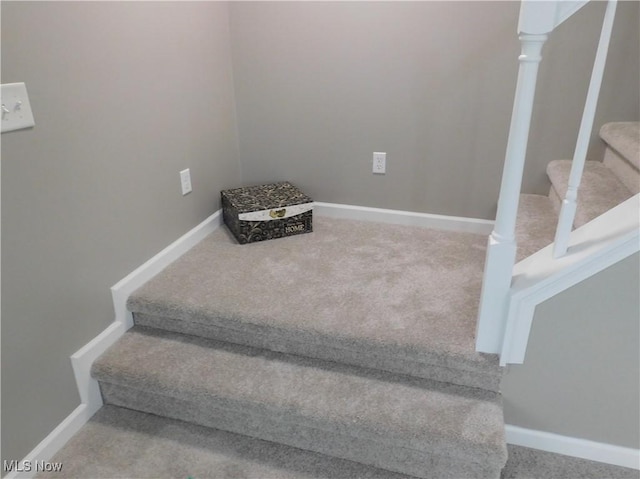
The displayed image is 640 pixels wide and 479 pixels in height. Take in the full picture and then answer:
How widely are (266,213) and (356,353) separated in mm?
899

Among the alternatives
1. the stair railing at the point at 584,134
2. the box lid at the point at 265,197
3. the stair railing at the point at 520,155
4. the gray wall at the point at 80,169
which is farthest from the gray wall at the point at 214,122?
the stair railing at the point at 584,134

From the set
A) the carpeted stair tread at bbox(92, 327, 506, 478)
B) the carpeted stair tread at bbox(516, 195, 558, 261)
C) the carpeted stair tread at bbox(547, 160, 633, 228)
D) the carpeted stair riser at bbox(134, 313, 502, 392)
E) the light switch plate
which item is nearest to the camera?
the light switch plate

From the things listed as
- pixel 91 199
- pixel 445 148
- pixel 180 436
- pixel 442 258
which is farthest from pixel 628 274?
pixel 91 199

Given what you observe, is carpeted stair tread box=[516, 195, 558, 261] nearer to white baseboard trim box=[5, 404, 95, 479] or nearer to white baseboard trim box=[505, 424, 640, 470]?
white baseboard trim box=[505, 424, 640, 470]

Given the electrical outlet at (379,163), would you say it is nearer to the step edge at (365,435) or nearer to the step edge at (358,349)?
the step edge at (358,349)

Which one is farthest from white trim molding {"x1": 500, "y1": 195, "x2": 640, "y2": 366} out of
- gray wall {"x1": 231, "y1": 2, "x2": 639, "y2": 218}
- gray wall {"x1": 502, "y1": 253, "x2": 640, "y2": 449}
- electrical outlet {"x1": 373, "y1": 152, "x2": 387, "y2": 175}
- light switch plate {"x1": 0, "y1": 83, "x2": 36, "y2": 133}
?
light switch plate {"x1": 0, "y1": 83, "x2": 36, "y2": 133}

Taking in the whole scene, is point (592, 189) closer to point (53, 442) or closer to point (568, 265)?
point (568, 265)

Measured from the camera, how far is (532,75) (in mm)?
1183

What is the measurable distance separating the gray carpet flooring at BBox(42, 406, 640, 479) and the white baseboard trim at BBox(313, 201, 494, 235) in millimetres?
1098

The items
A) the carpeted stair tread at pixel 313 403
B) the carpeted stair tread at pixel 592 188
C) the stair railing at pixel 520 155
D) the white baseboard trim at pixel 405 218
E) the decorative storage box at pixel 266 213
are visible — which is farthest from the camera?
the white baseboard trim at pixel 405 218

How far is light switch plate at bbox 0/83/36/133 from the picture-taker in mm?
1289

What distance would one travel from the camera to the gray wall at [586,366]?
4.50 ft

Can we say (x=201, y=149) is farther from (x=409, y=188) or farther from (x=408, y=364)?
(x=408, y=364)

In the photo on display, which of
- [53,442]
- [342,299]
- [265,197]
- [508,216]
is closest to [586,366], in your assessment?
[508,216]
